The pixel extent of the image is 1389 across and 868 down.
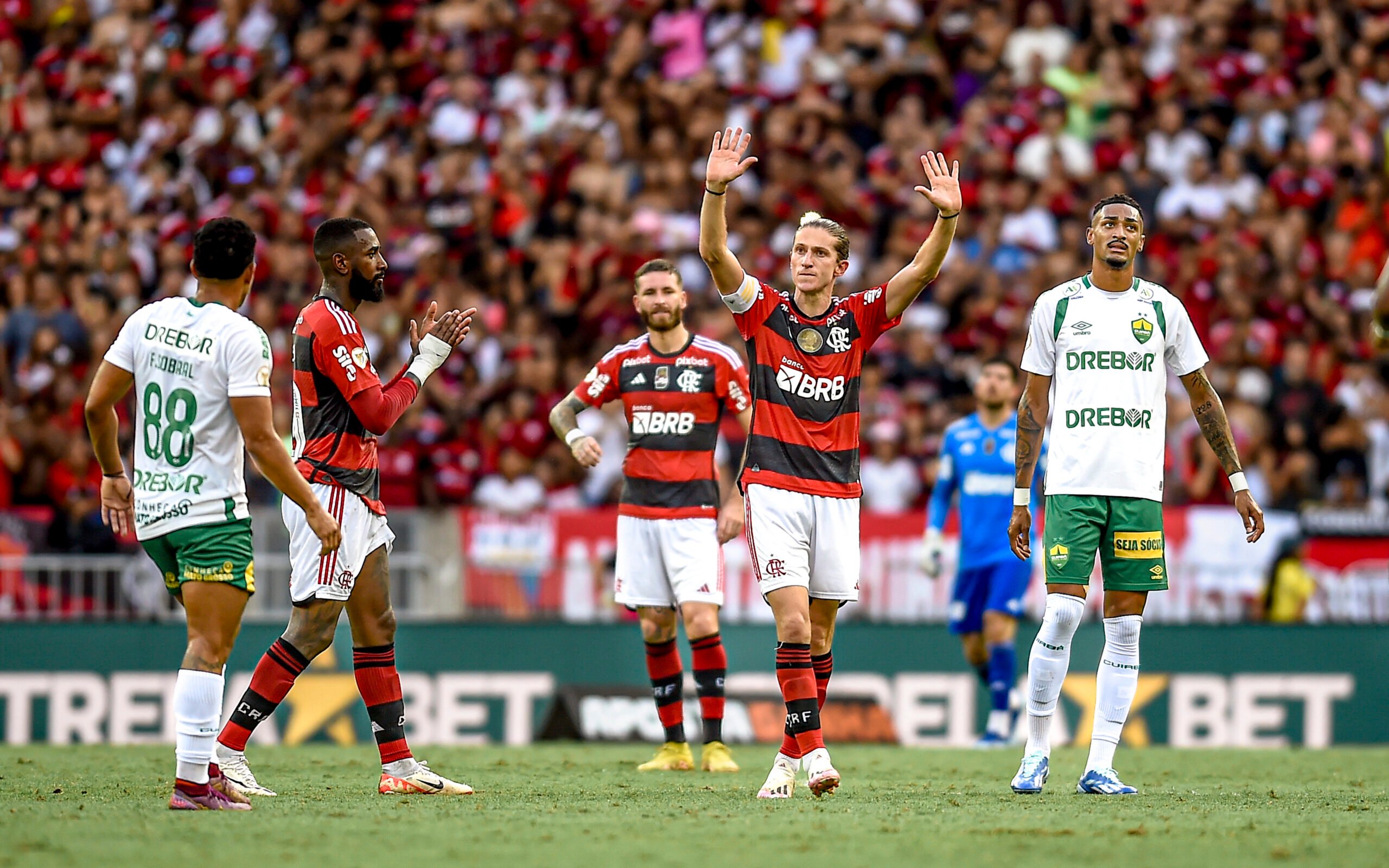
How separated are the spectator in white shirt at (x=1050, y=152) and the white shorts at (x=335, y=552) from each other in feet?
49.0

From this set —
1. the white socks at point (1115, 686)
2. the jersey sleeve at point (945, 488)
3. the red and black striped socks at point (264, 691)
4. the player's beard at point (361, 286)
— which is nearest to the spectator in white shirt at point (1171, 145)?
the jersey sleeve at point (945, 488)

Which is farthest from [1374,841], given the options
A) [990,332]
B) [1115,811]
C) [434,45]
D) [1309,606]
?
[434,45]

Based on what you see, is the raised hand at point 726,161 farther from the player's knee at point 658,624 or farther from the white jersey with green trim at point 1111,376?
the player's knee at point 658,624

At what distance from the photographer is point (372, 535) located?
8.85 metres

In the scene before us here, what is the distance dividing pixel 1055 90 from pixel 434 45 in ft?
27.8

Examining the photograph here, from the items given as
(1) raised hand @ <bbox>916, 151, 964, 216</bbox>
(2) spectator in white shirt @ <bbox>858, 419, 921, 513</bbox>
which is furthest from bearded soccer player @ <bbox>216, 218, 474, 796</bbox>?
(2) spectator in white shirt @ <bbox>858, 419, 921, 513</bbox>

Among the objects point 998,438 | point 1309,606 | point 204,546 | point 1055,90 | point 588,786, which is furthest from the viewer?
point 1055,90

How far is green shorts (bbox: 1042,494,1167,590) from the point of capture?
888cm

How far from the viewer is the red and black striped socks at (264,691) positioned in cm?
A: 877

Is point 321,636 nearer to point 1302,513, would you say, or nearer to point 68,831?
point 68,831

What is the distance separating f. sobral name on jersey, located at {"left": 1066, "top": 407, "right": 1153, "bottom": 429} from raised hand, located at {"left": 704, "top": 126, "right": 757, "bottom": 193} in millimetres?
2197

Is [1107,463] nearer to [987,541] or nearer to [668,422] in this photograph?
[668,422]

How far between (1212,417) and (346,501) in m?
4.58

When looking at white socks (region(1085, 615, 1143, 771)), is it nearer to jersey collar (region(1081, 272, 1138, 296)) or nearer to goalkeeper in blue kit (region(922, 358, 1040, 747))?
jersey collar (region(1081, 272, 1138, 296))
